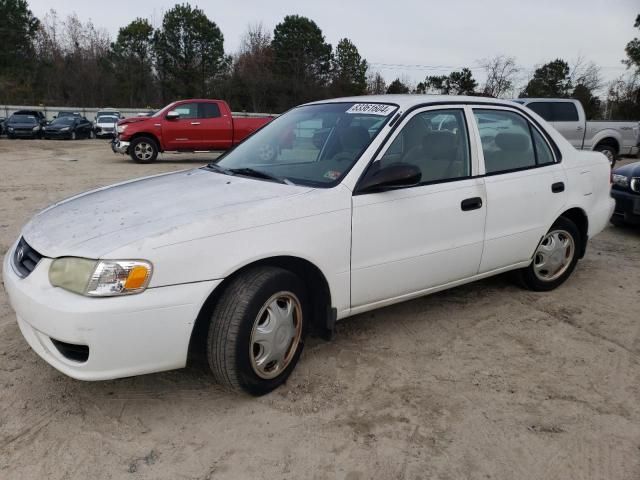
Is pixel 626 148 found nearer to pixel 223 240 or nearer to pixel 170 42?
pixel 223 240

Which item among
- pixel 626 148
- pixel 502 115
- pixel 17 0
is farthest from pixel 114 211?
pixel 17 0

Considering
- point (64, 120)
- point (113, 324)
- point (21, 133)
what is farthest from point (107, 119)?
point (113, 324)

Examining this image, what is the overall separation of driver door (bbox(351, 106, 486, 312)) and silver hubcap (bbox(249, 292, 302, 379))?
0.40m

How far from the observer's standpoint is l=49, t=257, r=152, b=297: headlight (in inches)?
90.8

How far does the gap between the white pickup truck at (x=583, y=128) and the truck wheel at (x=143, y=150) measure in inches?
376

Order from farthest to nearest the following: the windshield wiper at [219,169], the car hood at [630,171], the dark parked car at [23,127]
Answer: the dark parked car at [23,127], the car hood at [630,171], the windshield wiper at [219,169]

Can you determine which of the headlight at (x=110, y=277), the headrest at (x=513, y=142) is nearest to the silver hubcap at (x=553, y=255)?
the headrest at (x=513, y=142)


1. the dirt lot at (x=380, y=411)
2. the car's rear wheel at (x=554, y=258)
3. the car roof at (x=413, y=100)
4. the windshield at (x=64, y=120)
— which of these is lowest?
the dirt lot at (x=380, y=411)

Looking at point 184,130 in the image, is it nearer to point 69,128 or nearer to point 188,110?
point 188,110

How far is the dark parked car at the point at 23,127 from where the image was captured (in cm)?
2489

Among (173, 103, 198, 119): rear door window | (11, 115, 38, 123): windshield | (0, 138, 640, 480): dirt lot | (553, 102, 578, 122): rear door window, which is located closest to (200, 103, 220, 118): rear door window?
(173, 103, 198, 119): rear door window

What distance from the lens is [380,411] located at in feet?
8.84

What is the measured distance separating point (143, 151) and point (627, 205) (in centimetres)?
1191

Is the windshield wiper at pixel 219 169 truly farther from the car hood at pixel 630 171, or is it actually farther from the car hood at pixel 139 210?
the car hood at pixel 630 171
